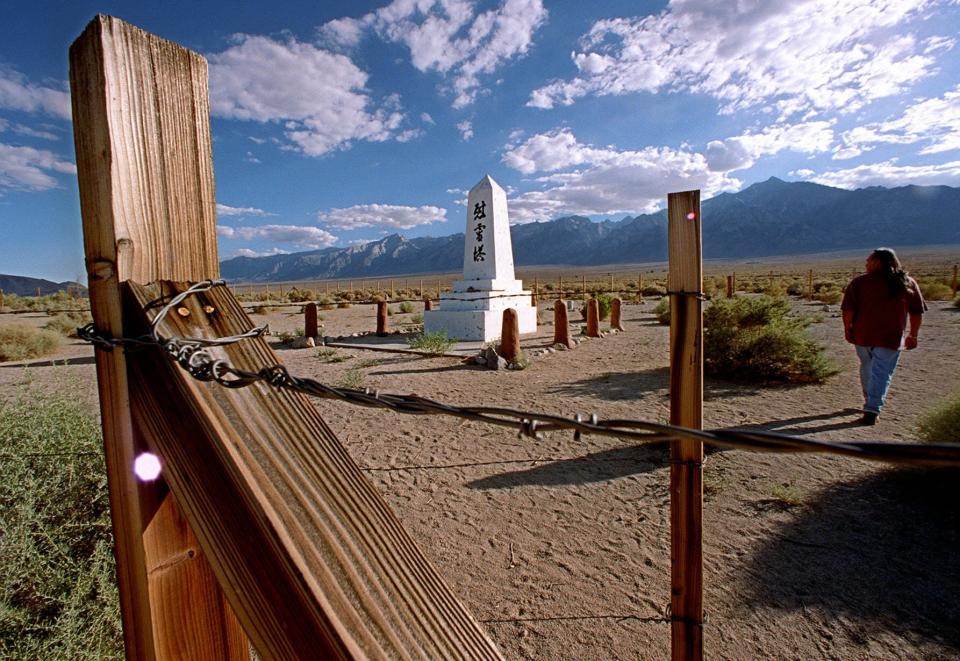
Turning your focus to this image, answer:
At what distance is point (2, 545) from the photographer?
6.30 feet

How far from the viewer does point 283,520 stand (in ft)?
2.52

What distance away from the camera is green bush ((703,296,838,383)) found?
23.1 feet

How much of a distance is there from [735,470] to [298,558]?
422cm

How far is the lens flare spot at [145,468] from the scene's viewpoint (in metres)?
0.89

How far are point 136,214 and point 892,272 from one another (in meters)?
6.04

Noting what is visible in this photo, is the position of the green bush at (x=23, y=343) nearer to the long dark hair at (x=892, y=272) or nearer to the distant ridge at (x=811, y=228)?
the long dark hair at (x=892, y=272)

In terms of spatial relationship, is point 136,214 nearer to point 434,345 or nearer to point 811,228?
point 434,345

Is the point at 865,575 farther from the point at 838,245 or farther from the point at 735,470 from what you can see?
the point at 838,245

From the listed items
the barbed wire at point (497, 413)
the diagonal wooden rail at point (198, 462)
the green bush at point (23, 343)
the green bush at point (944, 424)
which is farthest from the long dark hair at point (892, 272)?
the green bush at point (23, 343)

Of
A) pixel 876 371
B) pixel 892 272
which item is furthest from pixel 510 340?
pixel 892 272

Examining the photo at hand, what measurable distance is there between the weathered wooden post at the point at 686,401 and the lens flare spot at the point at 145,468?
1.20 metres

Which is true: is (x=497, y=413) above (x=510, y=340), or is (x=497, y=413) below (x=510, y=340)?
above

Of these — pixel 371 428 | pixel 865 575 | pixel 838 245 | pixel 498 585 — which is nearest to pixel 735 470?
pixel 865 575

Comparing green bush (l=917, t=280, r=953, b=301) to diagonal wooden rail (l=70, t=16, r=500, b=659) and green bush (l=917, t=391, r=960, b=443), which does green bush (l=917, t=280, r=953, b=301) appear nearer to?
green bush (l=917, t=391, r=960, b=443)
